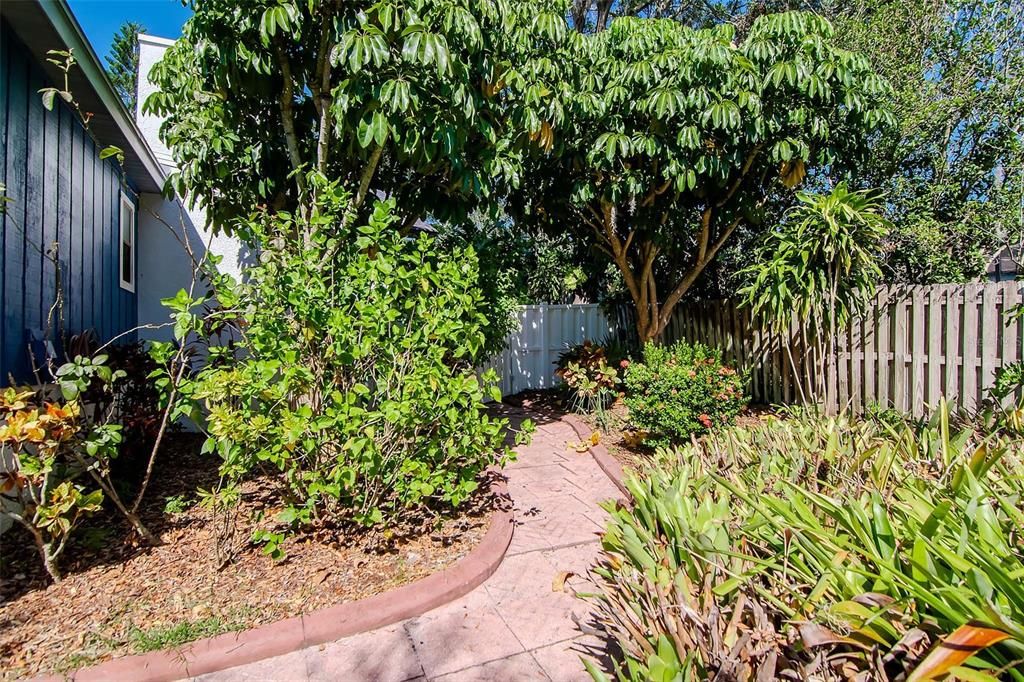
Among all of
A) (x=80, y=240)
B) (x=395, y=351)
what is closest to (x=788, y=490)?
(x=395, y=351)

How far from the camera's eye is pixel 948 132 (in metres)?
7.17

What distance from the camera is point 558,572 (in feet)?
11.9

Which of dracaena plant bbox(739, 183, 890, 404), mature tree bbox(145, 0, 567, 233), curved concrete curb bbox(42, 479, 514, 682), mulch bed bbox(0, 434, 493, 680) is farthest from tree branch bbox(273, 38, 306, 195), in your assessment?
dracaena plant bbox(739, 183, 890, 404)

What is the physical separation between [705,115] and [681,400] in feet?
9.90

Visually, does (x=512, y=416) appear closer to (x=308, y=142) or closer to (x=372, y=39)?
(x=308, y=142)

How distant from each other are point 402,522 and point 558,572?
111cm

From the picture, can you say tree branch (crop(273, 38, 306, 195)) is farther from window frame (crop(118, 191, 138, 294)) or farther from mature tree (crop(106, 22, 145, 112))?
mature tree (crop(106, 22, 145, 112))

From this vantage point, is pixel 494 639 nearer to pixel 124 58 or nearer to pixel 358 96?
pixel 358 96

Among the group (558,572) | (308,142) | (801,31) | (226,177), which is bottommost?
(558,572)

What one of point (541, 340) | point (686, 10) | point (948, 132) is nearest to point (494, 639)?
point (541, 340)

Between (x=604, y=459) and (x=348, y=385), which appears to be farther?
(x=604, y=459)

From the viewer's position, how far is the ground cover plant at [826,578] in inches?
54.6

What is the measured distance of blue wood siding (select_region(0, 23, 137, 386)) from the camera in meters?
3.73

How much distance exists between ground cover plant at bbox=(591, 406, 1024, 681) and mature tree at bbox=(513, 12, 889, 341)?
4.46 metres
